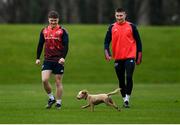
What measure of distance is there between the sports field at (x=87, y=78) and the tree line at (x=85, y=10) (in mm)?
22036

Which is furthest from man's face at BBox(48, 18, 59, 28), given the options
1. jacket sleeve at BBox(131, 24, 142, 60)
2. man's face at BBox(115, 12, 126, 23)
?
jacket sleeve at BBox(131, 24, 142, 60)

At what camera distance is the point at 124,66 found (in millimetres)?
19531

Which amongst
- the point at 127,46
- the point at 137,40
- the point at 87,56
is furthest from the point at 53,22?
the point at 87,56

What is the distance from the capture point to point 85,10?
82250 mm

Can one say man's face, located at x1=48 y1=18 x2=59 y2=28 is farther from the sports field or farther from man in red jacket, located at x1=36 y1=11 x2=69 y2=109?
the sports field

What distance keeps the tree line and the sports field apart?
22.0m

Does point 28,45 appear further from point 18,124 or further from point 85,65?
point 18,124

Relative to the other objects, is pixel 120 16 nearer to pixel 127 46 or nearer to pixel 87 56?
pixel 127 46

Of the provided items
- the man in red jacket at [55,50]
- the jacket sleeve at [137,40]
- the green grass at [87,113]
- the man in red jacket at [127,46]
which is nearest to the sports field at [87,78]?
the green grass at [87,113]

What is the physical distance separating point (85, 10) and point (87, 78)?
41.0 m

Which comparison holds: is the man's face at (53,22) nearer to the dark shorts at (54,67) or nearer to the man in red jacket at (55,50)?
the man in red jacket at (55,50)

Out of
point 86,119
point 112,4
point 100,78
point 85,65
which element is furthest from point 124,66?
point 112,4

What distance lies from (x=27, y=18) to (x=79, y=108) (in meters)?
63.9

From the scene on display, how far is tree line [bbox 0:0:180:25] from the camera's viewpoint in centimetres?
7706
